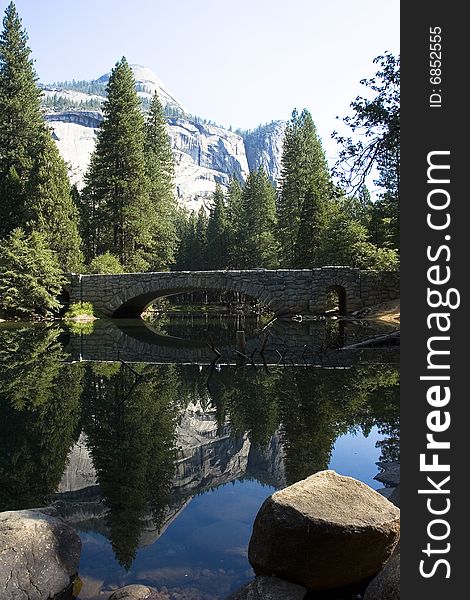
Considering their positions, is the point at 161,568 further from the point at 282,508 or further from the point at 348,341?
the point at 348,341

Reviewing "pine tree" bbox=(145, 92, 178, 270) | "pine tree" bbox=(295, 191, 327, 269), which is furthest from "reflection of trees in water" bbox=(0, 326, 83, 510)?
"pine tree" bbox=(145, 92, 178, 270)

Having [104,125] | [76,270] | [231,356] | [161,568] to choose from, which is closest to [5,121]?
[104,125]

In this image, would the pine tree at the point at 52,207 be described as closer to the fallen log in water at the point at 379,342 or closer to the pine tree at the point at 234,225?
the pine tree at the point at 234,225

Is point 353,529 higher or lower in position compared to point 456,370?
lower

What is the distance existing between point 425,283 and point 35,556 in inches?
121

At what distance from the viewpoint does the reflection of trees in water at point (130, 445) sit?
17.6 feet

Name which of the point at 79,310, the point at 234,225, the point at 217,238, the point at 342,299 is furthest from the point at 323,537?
the point at 217,238

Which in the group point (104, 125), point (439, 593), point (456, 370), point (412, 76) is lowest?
point (439, 593)

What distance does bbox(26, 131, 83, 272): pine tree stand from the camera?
3794cm

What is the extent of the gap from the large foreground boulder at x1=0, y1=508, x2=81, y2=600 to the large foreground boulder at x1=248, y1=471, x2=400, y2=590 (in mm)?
1332

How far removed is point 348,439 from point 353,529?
13.6 feet

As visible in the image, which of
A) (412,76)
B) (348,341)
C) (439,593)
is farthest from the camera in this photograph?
(348,341)

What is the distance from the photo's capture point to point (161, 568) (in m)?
4.51

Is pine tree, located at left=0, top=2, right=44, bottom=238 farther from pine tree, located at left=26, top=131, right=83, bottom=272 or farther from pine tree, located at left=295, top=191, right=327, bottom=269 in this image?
pine tree, located at left=295, top=191, right=327, bottom=269
